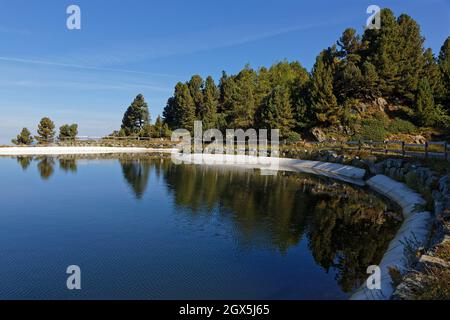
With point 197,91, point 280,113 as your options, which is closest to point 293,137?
point 280,113

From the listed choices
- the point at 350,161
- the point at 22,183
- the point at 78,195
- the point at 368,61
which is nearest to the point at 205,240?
the point at 78,195

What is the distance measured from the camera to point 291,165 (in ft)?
114

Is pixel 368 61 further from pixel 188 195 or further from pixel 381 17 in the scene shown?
pixel 188 195

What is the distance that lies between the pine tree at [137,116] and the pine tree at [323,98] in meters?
42.4

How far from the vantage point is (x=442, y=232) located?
787cm

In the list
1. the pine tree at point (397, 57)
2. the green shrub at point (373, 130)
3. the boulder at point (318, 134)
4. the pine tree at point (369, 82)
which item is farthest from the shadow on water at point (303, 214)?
the pine tree at point (397, 57)

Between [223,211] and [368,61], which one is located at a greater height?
[368,61]

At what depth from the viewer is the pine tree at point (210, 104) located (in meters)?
71.1

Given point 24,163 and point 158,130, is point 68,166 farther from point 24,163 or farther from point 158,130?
point 158,130

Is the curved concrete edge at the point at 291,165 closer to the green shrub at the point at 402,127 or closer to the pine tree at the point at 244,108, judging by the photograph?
the pine tree at the point at 244,108

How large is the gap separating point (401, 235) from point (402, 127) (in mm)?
40665
